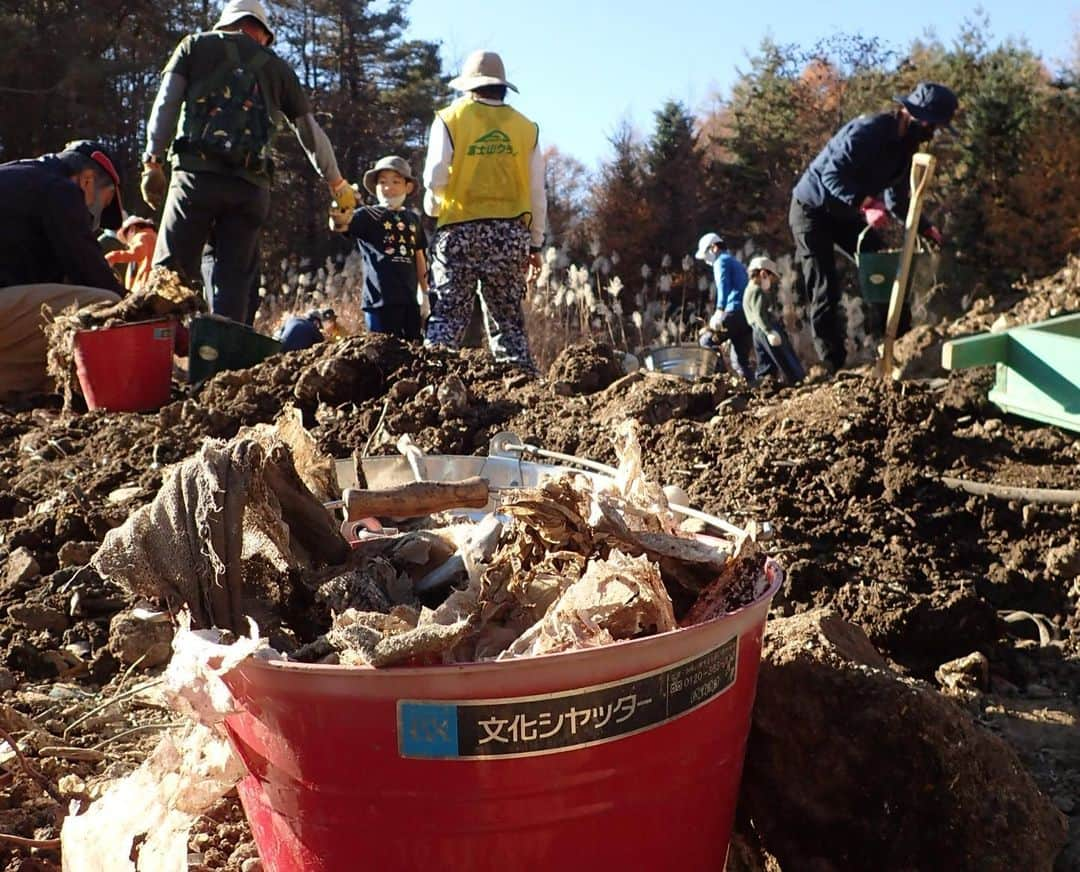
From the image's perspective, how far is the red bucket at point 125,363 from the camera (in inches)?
191

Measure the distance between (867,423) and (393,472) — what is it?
212 centimetres

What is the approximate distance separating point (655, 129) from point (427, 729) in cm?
1761

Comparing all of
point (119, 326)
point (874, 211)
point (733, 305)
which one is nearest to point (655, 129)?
point (733, 305)

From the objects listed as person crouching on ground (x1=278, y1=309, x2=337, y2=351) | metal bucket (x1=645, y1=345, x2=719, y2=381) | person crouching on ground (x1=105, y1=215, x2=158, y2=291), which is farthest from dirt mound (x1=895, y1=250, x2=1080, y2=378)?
person crouching on ground (x1=105, y1=215, x2=158, y2=291)

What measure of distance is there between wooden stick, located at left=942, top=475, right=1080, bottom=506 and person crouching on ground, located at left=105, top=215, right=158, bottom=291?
213 inches

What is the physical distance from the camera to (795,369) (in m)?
8.00

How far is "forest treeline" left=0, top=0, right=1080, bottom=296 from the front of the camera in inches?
478

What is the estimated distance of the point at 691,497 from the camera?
342 centimetres

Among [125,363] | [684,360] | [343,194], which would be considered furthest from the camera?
[684,360]

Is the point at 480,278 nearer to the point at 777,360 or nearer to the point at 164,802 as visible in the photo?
the point at 777,360

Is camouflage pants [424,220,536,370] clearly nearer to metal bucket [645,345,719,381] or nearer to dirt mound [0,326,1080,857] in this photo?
dirt mound [0,326,1080,857]

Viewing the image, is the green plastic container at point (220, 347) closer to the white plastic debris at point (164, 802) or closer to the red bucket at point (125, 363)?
the red bucket at point (125, 363)

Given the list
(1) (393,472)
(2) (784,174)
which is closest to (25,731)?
(1) (393,472)

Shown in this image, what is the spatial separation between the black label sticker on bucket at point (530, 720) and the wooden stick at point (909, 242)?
4.75 metres
